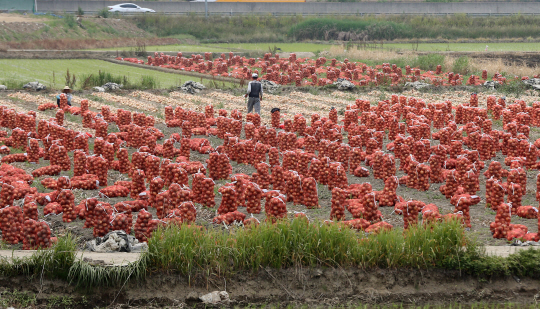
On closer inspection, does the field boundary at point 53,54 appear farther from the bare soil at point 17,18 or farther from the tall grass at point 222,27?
the tall grass at point 222,27

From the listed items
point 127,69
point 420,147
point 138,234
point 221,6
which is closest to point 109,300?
point 138,234

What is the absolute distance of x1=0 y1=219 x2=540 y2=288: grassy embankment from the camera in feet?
29.1

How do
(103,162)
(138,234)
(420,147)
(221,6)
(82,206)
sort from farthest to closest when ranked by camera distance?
(221,6) < (420,147) < (103,162) < (82,206) < (138,234)

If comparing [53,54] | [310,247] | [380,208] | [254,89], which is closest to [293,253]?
[310,247]

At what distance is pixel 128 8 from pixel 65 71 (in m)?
30.8

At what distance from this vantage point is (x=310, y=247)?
30.2 feet

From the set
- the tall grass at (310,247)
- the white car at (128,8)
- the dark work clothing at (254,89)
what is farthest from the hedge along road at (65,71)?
the white car at (128,8)

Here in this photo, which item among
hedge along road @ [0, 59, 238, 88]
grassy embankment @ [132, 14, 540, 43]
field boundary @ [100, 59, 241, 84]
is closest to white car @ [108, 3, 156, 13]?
grassy embankment @ [132, 14, 540, 43]

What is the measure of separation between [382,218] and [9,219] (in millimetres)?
6151

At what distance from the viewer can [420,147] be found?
1492cm

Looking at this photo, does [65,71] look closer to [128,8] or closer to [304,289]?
[304,289]

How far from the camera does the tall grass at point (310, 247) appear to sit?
9039 mm

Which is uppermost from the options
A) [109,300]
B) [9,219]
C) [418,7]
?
[418,7]

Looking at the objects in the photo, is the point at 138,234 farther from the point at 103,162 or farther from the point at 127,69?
the point at 127,69
